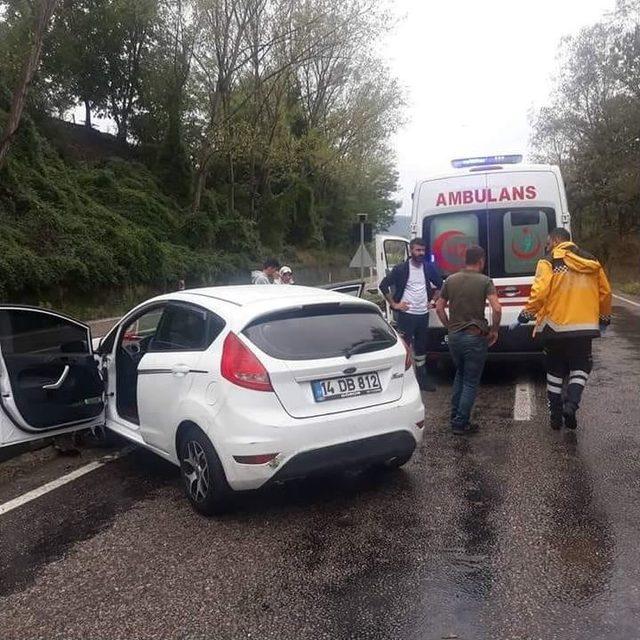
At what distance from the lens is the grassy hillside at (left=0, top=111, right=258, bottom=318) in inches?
693

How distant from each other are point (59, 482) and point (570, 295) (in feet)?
14.9

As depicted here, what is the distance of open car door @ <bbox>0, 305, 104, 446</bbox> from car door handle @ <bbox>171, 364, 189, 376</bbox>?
54.5 inches

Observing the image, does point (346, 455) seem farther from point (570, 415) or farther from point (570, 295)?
point (570, 295)

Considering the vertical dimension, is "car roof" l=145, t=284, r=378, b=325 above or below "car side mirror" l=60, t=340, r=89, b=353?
above

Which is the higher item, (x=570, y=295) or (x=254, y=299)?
(x=254, y=299)

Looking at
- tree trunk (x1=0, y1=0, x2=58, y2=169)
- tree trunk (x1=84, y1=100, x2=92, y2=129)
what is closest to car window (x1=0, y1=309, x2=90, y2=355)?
tree trunk (x1=0, y1=0, x2=58, y2=169)

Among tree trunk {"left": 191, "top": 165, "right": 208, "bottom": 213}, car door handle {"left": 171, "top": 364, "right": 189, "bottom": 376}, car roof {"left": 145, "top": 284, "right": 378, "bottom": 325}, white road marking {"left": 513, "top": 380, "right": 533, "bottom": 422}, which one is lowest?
white road marking {"left": 513, "top": 380, "right": 533, "bottom": 422}

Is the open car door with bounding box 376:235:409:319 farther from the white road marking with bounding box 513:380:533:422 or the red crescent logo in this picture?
the white road marking with bounding box 513:380:533:422

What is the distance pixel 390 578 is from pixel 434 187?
6.10 metres

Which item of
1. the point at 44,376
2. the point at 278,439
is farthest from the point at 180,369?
the point at 44,376

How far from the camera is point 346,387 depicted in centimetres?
425

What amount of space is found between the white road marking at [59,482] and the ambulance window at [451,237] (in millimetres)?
4662

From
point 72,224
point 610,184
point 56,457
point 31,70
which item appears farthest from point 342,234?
point 56,457

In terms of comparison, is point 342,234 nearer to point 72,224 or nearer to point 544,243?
point 72,224
